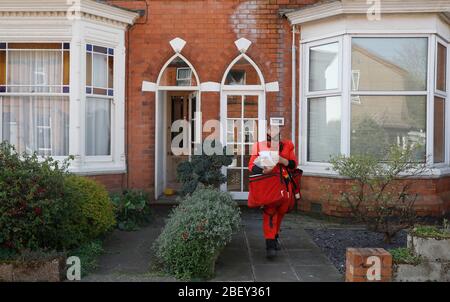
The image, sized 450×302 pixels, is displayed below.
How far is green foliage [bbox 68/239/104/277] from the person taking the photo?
18.7ft

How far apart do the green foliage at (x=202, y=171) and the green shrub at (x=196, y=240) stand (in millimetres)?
2309

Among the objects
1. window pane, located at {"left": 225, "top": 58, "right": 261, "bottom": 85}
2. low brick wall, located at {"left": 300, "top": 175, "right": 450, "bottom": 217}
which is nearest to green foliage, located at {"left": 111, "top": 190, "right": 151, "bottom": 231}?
window pane, located at {"left": 225, "top": 58, "right": 261, "bottom": 85}

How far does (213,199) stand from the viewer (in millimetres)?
6262

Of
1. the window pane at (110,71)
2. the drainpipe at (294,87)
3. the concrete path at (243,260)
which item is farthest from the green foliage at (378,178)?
the window pane at (110,71)

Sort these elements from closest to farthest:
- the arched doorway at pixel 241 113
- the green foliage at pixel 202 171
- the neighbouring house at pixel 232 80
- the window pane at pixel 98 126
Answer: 1. the green foliage at pixel 202 171
2. the neighbouring house at pixel 232 80
3. the window pane at pixel 98 126
4. the arched doorway at pixel 241 113

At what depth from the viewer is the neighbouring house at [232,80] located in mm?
8469

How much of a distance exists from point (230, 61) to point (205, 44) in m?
0.58

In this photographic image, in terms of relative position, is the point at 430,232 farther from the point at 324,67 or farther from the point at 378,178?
the point at 324,67

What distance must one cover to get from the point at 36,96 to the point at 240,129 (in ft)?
12.6

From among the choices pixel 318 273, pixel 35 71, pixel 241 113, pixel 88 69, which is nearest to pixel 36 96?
pixel 35 71

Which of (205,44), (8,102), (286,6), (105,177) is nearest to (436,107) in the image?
(286,6)

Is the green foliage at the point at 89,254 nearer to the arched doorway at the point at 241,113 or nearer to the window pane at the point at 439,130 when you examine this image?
the arched doorway at the point at 241,113

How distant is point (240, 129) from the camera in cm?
961
